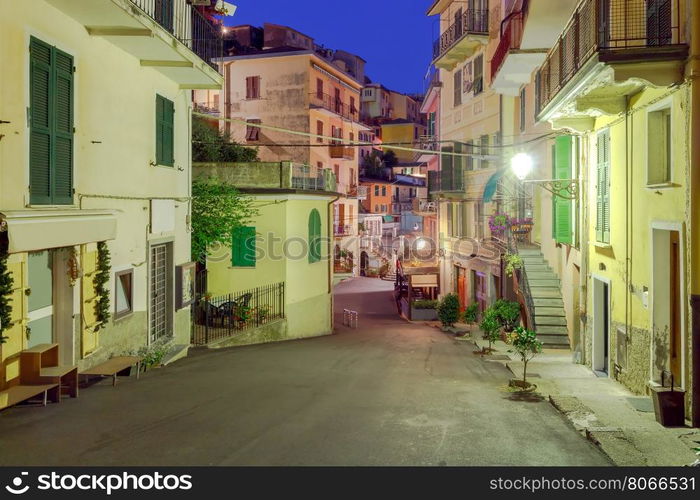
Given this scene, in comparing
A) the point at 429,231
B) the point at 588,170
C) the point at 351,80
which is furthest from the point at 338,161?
the point at 588,170

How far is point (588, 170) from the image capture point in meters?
14.6

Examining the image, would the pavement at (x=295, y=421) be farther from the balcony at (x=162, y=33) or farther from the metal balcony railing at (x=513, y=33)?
the metal balcony railing at (x=513, y=33)

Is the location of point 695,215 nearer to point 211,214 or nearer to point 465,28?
point 211,214

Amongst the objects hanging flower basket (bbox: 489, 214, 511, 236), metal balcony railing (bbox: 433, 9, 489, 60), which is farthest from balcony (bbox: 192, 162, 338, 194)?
metal balcony railing (bbox: 433, 9, 489, 60)

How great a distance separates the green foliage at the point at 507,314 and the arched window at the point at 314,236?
641 cm

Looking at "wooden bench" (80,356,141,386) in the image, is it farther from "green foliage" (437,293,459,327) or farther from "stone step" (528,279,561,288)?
"green foliage" (437,293,459,327)

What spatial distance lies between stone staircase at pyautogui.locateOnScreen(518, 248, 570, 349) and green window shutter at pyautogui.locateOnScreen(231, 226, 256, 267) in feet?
27.8

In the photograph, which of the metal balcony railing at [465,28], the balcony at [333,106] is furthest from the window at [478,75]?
the balcony at [333,106]

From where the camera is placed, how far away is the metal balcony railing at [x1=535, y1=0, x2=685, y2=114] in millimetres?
9430

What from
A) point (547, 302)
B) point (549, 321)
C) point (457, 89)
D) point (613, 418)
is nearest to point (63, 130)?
point (613, 418)

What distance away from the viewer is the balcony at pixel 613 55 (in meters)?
9.27

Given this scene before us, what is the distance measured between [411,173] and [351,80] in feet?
83.9

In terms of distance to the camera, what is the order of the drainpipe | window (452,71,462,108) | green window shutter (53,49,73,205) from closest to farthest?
the drainpipe
green window shutter (53,49,73,205)
window (452,71,462,108)
